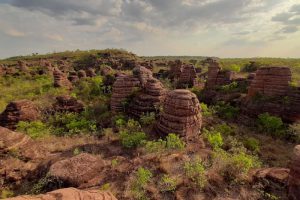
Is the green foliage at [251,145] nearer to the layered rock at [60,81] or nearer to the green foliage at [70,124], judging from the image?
the green foliage at [70,124]

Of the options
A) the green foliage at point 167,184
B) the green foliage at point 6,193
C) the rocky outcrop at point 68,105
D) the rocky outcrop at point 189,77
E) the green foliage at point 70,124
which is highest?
the rocky outcrop at point 189,77

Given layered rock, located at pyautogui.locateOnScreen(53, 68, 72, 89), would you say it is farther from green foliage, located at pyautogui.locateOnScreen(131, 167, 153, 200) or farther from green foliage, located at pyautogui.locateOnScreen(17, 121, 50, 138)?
green foliage, located at pyautogui.locateOnScreen(131, 167, 153, 200)

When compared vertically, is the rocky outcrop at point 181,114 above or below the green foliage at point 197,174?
above

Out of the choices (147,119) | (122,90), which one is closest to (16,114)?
(122,90)

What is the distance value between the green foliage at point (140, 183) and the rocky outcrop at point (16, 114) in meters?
10.8

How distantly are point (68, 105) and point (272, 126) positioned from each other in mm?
16985

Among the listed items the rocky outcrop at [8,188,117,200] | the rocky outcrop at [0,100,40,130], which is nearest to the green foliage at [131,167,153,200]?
the rocky outcrop at [8,188,117,200]

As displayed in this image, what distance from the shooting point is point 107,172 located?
868 cm

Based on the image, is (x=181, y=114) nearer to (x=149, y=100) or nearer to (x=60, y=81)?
(x=149, y=100)

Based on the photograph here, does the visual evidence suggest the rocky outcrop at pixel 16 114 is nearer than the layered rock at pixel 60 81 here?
Yes

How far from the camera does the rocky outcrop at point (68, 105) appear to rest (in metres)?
18.0

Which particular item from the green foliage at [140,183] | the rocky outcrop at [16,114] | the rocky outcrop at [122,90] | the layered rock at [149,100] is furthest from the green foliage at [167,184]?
the rocky outcrop at [16,114]

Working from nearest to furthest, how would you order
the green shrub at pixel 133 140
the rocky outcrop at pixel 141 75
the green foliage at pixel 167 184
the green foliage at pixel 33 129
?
1. the green foliage at pixel 167 184
2. the green shrub at pixel 133 140
3. the green foliage at pixel 33 129
4. the rocky outcrop at pixel 141 75

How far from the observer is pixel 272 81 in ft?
57.6
